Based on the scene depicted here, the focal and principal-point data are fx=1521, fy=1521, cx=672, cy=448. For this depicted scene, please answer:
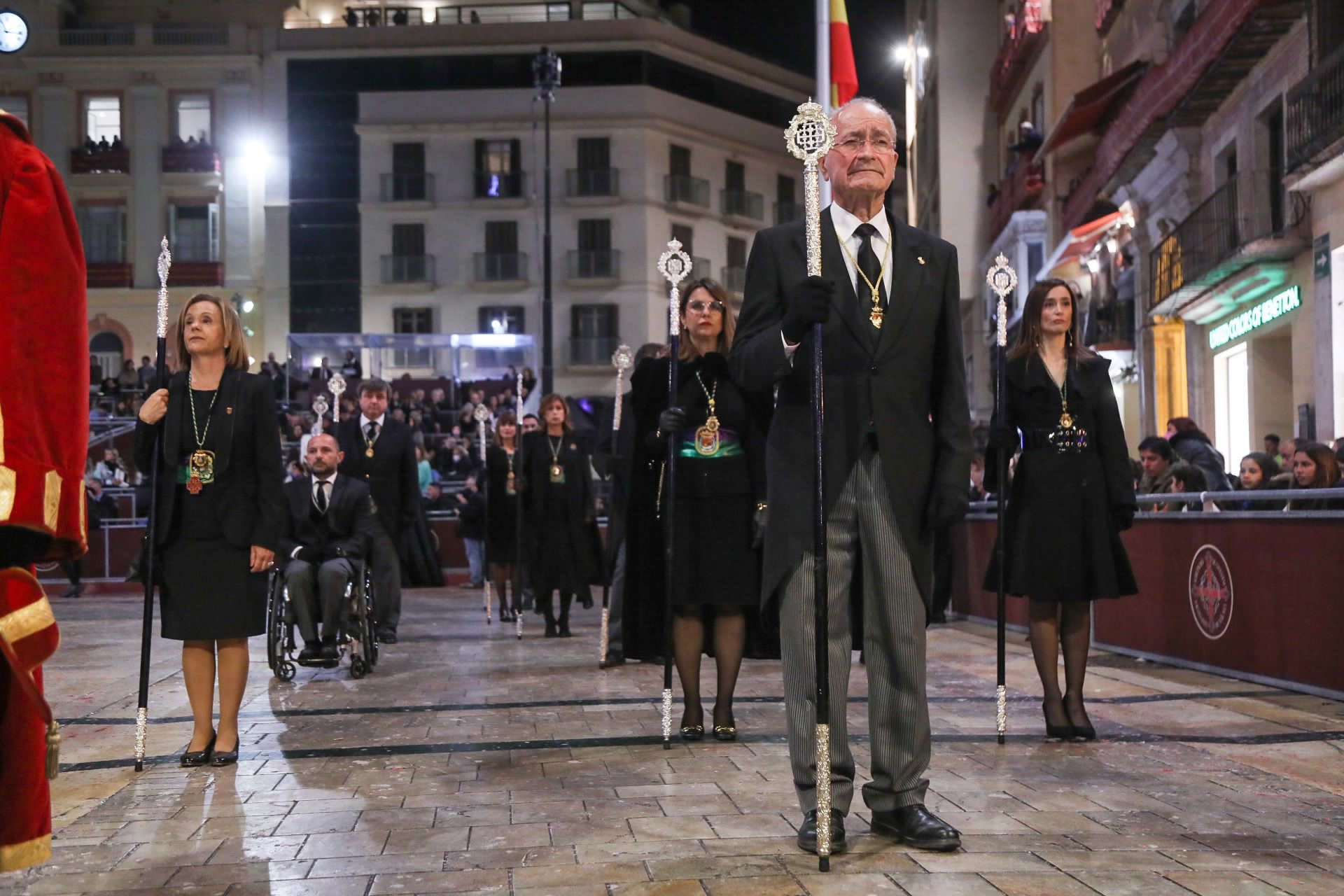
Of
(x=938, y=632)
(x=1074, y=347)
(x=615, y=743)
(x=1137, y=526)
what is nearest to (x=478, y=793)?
(x=615, y=743)

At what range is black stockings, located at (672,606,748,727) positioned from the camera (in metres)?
7.02

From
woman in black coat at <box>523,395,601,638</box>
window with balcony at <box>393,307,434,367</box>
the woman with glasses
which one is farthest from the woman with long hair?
window with balcony at <box>393,307,434,367</box>

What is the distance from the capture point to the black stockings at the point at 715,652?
7.02 metres

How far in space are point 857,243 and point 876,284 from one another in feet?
0.51

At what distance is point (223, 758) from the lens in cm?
657

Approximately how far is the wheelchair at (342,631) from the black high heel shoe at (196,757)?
10.1ft

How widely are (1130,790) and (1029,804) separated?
0.51m

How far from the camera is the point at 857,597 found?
4805 millimetres

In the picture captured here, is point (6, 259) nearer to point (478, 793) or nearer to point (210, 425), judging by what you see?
point (478, 793)

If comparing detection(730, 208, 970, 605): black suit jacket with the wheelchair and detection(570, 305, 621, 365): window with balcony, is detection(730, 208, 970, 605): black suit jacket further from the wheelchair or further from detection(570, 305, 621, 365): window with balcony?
detection(570, 305, 621, 365): window with balcony

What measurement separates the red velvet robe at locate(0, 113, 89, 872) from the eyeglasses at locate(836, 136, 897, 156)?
2.36 meters

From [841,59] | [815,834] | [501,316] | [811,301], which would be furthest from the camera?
[501,316]

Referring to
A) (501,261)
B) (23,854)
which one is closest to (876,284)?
(23,854)

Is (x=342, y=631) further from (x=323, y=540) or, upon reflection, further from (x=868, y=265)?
(x=868, y=265)
